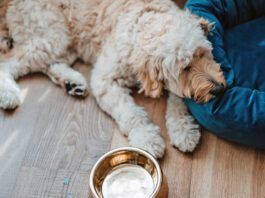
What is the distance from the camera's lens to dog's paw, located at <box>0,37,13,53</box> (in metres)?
2.47

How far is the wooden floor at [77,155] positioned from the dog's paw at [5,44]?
280mm

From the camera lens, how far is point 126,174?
199 cm

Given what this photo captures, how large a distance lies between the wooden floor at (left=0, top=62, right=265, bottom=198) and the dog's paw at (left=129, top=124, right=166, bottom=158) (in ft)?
0.24

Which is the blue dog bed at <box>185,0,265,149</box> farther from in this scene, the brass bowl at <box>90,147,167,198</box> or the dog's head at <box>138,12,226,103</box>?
the brass bowl at <box>90,147,167,198</box>

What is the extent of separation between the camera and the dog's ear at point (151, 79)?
197 cm

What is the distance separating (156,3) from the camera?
2184 mm

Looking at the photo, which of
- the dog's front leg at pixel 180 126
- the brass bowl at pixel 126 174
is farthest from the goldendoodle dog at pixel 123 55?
the brass bowl at pixel 126 174

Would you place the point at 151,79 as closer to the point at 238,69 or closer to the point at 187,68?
the point at 187,68

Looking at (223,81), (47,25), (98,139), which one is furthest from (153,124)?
(47,25)

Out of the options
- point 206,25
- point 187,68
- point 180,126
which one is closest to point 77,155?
point 180,126

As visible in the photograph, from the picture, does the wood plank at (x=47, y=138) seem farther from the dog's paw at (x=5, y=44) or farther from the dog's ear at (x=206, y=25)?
the dog's ear at (x=206, y=25)

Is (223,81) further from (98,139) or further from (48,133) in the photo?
(48,133)

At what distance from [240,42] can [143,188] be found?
98cm

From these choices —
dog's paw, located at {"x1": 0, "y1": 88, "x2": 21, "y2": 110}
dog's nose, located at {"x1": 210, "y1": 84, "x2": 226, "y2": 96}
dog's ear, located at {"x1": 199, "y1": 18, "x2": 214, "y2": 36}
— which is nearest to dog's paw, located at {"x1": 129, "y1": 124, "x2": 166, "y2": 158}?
dog's nose, located at {"x1": 210, "y1": 84, "x2": 226, "y2": 96}
